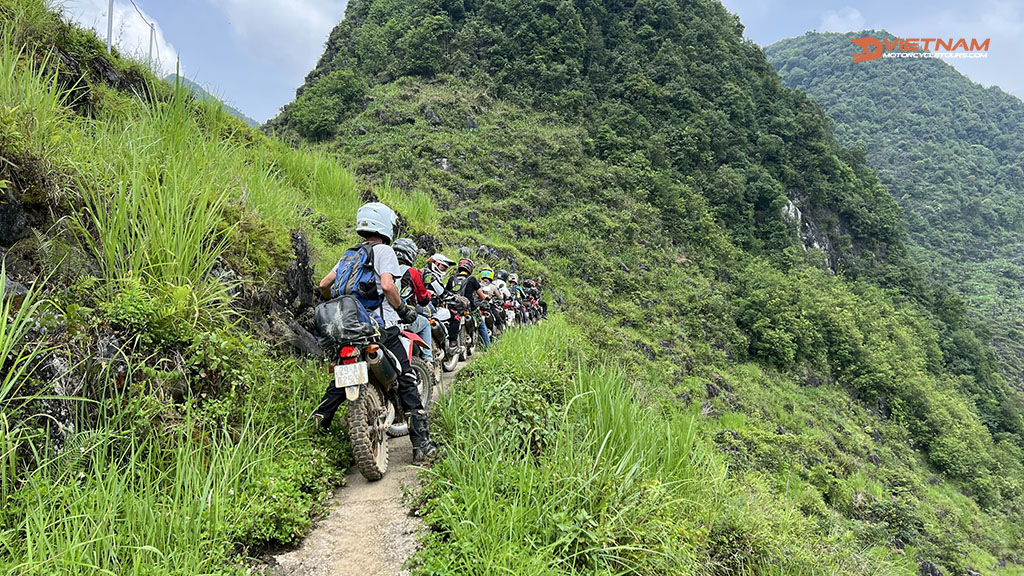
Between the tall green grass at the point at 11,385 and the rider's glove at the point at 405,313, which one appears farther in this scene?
the rider's glove at the point at 405,313

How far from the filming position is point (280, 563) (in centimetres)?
229

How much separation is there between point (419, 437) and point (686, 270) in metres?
32.8

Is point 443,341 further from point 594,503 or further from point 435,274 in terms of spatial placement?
point 594,503

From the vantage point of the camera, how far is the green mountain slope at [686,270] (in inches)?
112

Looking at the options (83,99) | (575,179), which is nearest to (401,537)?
(83,99)

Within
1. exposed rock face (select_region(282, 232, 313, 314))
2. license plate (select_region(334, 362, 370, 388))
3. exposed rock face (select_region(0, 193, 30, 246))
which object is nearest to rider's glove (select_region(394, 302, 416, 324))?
license plate (select_region(334, 362, 370, 388))

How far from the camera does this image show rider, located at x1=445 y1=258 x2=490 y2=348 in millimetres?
7727

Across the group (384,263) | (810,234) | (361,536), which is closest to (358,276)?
(384,263)

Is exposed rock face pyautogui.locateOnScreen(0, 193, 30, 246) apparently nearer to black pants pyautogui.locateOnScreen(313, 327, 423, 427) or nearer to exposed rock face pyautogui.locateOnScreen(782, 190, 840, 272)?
black pants pyautogui.locateOnScreen(313, 327, 423, 427)

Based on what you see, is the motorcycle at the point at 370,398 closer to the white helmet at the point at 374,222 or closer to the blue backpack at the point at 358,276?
the blue backpack at the point at 358,276

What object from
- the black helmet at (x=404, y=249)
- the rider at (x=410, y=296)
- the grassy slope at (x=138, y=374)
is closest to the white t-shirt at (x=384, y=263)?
the rider at (x=410, y=296)

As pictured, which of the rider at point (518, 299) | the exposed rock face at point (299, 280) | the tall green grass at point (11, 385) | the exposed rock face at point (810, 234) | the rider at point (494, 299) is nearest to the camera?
the tall green grass at point (11, 385)

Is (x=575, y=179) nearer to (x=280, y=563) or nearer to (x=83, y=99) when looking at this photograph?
(x=83, y=99)

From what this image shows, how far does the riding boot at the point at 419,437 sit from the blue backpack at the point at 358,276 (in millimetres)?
912
